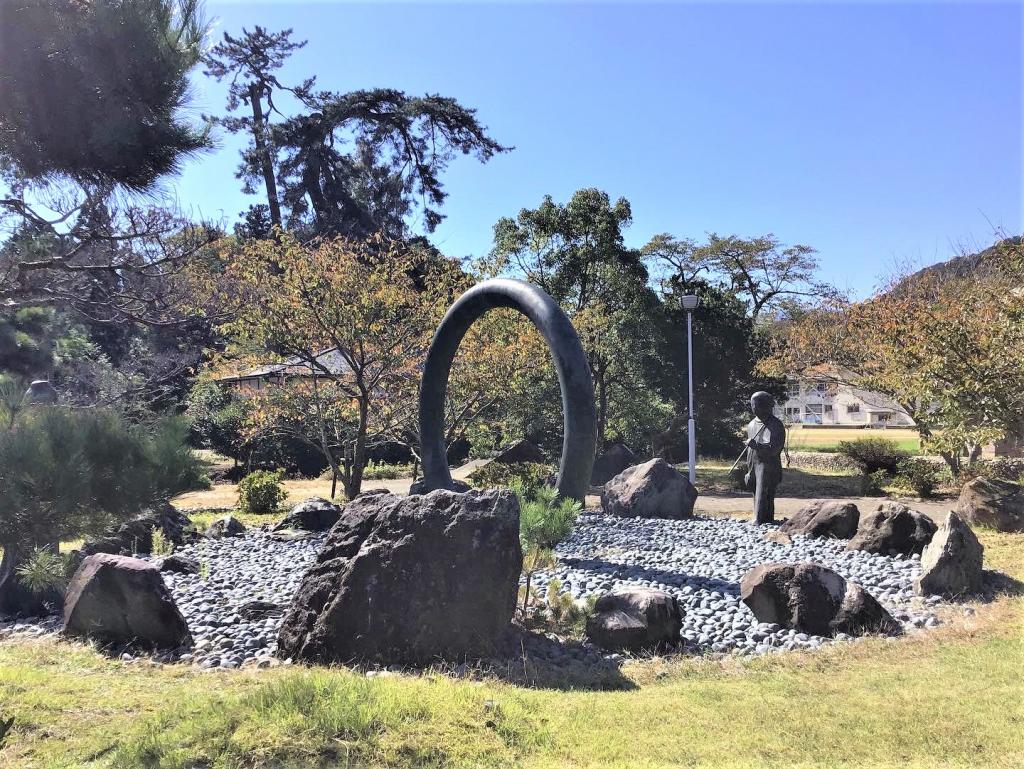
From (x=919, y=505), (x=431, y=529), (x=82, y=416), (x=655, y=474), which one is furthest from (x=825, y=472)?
(x=82, y=416)

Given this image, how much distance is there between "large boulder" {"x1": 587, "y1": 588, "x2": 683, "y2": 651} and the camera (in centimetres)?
506

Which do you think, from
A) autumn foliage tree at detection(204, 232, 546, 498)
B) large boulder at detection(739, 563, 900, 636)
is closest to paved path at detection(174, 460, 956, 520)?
autumn foliage tree at detection(204, 232, 546, 498)

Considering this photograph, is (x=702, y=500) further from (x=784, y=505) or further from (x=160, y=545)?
(x=160, y=545)

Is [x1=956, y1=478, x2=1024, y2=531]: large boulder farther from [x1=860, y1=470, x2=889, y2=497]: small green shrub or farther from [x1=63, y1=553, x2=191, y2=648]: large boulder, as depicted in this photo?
[x1=63, y1=553, x2=191, y2=648]: large boulder

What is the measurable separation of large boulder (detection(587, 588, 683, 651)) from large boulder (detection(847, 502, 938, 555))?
3.42m

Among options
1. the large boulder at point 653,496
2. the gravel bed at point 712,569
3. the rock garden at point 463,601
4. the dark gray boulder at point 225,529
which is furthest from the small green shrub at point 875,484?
the dark gray boulder at point 225,529

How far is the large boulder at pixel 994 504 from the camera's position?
30.0ft

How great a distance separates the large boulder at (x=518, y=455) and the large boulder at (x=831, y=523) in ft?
23.1

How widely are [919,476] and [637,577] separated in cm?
950

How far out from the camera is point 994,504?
368 inches

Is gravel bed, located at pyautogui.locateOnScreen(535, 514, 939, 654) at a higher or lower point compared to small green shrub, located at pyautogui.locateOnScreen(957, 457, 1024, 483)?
lower

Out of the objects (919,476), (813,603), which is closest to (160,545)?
(813,603)

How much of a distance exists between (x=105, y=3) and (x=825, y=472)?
20.6m

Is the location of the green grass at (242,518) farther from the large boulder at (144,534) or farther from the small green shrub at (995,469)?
the small green shrub at (995,469)
